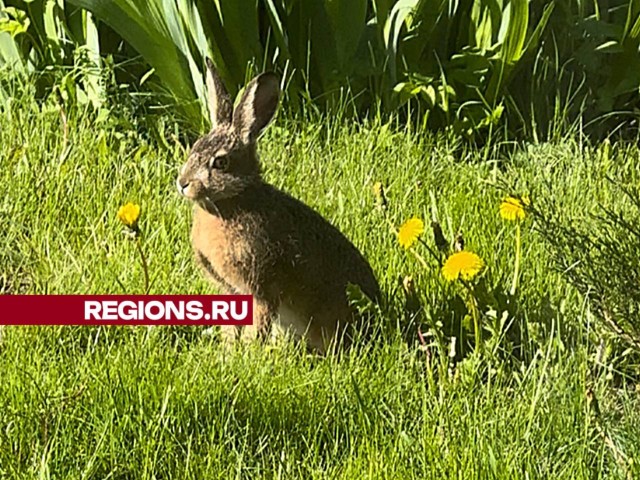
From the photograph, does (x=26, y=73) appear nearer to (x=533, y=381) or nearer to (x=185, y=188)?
(x=185, y=188)

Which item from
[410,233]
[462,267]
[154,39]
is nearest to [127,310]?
[410,233]

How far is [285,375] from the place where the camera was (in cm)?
264

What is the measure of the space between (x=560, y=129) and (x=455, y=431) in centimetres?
224

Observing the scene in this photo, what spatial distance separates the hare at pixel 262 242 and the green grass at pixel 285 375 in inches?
4.6

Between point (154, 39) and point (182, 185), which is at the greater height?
point (154, 39)

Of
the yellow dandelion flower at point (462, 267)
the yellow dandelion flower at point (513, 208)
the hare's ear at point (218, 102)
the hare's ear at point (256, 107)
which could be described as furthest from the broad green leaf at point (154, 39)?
the yellow dandelion flower at point (462, 267)

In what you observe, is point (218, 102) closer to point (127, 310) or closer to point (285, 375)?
point (127, 310)

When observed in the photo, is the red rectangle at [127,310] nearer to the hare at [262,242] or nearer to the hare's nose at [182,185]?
the hare at [262,242]

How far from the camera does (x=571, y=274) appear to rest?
285 cm

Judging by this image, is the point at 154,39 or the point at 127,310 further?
the point at 154,39

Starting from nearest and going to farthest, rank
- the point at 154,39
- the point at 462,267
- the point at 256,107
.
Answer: the point at 462,267
the point at 256,107
the point at 154,39

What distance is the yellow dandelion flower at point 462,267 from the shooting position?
2635 millimetres

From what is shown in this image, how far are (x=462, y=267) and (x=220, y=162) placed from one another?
641mm

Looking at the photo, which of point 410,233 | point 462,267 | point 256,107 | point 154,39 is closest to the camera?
point 462,267
